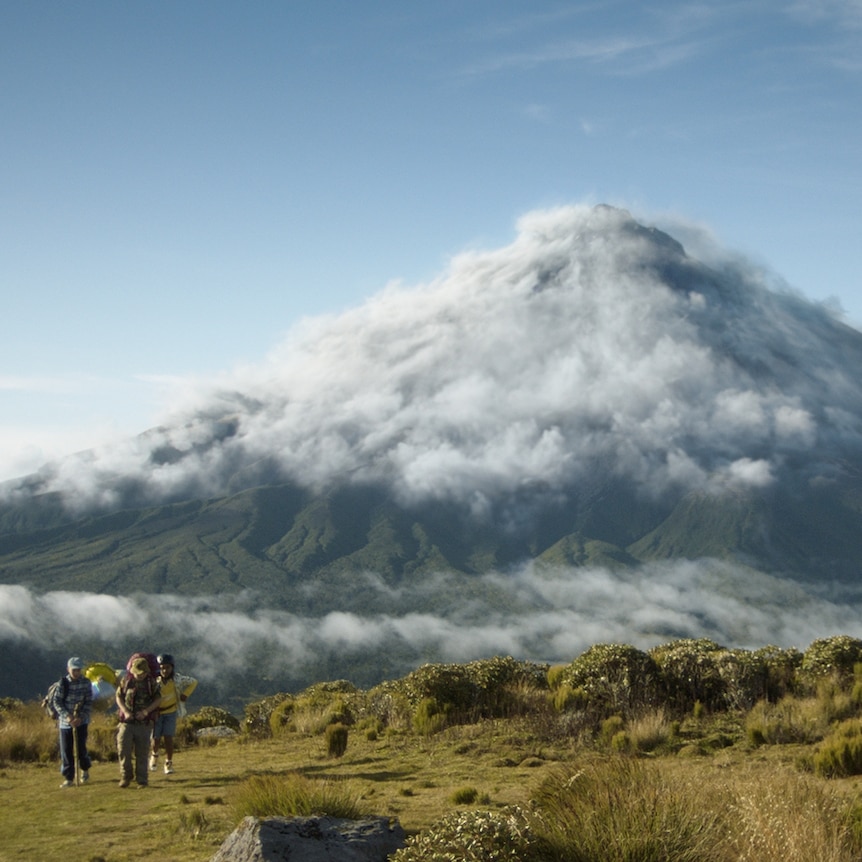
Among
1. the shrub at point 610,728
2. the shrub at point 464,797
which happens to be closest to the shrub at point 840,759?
the shrub at point 610,728

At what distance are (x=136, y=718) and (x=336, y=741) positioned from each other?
3593 millimetres

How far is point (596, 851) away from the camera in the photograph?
7.57 metres

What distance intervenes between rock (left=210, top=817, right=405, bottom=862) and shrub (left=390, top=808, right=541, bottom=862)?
25.8 inches

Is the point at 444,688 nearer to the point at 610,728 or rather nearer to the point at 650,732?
the point at 610,728

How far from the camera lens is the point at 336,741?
54.5 ft

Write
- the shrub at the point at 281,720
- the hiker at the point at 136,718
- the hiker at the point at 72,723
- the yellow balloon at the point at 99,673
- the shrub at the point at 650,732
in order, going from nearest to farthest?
the shrub at the point at 650,732, the hiker at the point at 136,718, the hiker at the point at 72,723, the yellow balloon at the point at 99,673, the shrub at the point at 281,720

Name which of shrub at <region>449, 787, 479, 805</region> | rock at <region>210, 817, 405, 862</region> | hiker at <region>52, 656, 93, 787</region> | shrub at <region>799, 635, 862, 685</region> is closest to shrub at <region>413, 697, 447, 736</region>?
shrub at <region>449, 787, 479, 805</region>

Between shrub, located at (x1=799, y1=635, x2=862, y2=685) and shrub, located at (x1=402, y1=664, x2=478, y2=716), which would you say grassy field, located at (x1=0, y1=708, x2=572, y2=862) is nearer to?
shrub, located at (x1=402, y1=664, x2=478, y2=716)

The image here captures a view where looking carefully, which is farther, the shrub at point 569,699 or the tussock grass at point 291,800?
the shrub at point 569,699

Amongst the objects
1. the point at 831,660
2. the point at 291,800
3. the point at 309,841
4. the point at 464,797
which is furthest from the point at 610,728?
the point at 309,841

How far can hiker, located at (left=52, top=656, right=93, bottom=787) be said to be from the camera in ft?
50.8

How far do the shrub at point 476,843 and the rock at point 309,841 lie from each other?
656mm

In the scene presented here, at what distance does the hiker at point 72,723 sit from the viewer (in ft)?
50.8

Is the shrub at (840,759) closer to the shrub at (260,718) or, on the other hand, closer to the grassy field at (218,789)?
the grassy field at (218,789)
